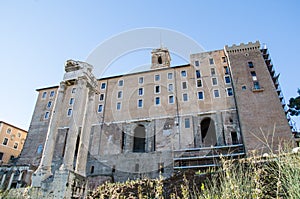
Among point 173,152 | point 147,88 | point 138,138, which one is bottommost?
point 173,152

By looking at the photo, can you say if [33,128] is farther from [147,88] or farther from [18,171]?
[147,88]

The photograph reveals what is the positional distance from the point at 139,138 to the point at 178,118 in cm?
697

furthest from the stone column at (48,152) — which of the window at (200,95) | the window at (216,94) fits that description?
the window at (216,94)

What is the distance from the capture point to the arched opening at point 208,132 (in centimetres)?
2817

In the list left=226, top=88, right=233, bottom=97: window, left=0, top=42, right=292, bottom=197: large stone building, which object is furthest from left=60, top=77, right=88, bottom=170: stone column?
left=226, top=88, right=233, bottom=97: window

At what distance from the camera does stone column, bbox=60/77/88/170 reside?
13656 millimetres

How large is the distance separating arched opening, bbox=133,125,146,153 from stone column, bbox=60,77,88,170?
15.5 meters

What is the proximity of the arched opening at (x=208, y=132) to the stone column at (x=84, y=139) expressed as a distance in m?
16.5

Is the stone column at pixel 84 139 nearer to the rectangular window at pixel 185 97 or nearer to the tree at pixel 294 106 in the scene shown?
the rectangular window at pixel 185 97

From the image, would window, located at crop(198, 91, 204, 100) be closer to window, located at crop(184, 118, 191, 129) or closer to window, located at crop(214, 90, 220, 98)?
window, located at crop(214, 90, 220, 98)

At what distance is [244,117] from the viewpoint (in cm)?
2691

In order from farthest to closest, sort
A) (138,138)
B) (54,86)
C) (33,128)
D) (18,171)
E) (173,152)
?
1. (54,86)
2. (33,128)
3. (138,138)
4. (18,171)
5. (173,152)

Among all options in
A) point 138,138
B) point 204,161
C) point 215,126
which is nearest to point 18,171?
point 138,138

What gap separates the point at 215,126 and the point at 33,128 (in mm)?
28201
